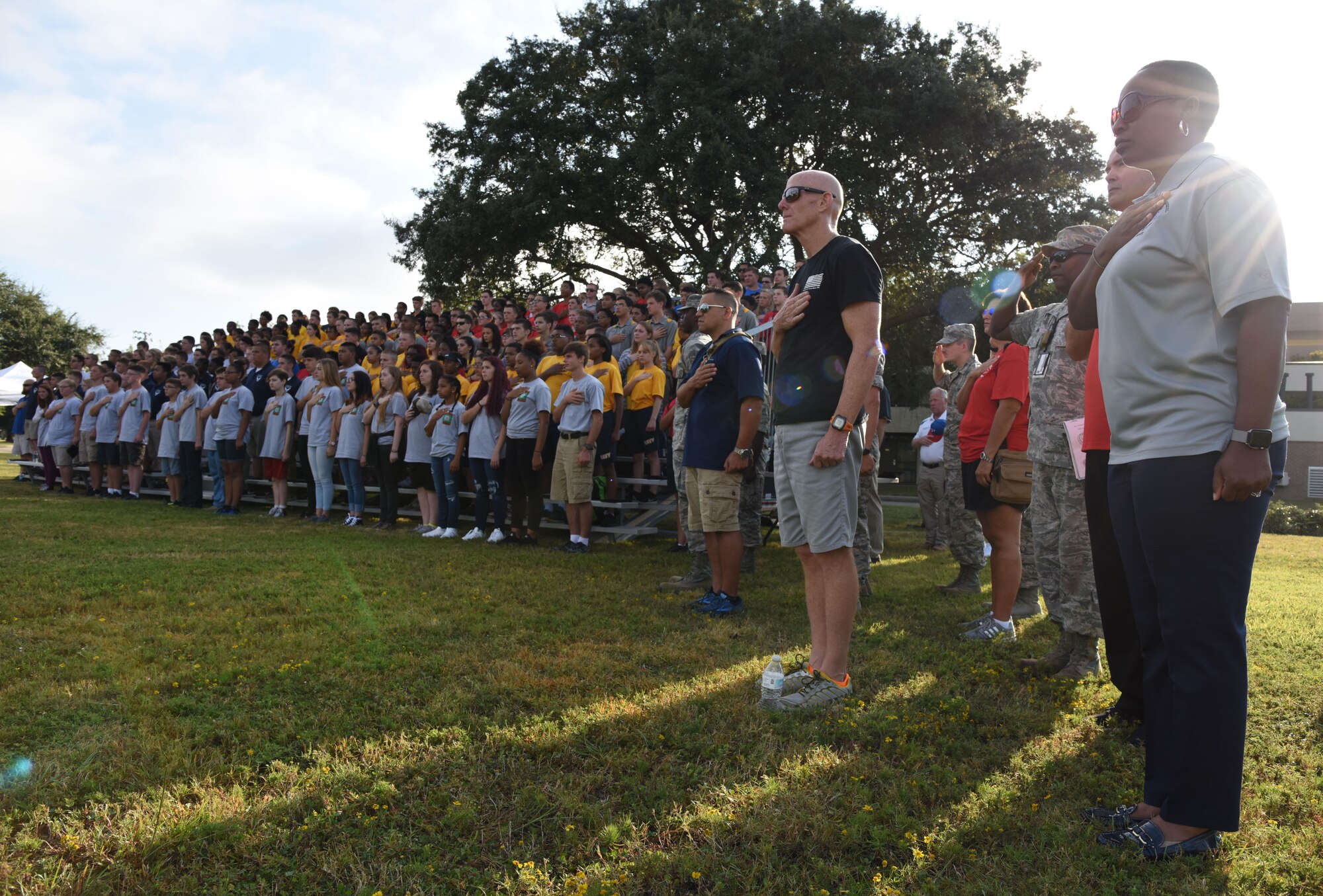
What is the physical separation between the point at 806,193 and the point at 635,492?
6900mm

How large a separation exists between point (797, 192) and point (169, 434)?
12.5 m

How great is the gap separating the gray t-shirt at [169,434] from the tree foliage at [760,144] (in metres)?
11.4

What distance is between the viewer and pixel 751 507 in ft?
23.4

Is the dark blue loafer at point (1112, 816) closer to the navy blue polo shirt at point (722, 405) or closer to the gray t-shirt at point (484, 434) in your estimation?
the navy blue polo shirt at point (722, 405)

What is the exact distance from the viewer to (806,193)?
386 cm

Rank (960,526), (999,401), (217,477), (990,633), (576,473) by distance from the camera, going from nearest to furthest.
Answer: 1. (990,633)
2. (999,401)
3. (960,526)
4. (576,473)
5. (217,477)

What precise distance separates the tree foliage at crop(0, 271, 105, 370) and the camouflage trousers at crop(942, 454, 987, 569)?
59.6 metres

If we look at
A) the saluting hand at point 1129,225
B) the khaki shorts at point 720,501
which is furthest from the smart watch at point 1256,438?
the khaki shorts at point 720,501

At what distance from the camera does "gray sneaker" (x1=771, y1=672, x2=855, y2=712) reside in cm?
361

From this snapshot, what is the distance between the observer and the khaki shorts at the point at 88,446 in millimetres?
14586

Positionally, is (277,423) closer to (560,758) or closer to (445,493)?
(445,493)

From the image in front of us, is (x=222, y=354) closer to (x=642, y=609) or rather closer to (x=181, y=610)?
(x=181, y=610)

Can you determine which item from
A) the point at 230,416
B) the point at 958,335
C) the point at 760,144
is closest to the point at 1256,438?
the point at 958,335

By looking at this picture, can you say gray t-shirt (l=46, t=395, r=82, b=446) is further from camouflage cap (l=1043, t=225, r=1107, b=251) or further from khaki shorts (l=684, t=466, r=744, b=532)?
camouflage cap (l=1043, t=225, r=1107, b=251)
